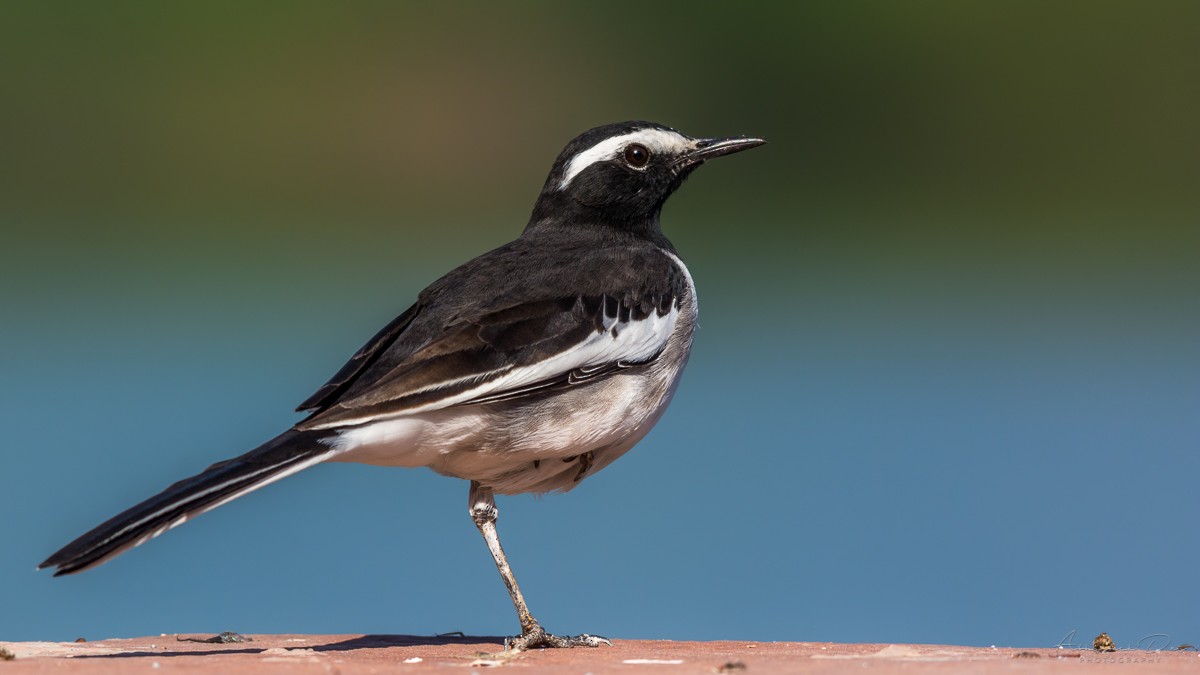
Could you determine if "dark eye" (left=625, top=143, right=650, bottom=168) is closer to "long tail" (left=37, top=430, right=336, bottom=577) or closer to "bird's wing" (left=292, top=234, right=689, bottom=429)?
"bird's wing" (left=292, top=234, right=689, bottom=429)

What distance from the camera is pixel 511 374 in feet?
21.2

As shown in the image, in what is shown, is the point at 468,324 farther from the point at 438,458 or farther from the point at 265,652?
the point at 265,652

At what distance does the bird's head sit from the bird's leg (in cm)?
190

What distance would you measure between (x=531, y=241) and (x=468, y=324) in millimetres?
1404

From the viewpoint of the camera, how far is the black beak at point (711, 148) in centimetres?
848

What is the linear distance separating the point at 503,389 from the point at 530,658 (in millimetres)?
1212

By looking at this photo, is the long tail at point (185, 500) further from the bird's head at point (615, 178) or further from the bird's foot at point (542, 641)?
the bird's head at point (615, 178)

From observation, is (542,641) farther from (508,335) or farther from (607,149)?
(607,149)

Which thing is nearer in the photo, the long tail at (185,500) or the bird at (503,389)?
the long tail at (185,500)

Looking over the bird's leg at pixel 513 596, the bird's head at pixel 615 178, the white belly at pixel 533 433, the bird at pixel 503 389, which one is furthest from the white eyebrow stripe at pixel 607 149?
the bird's leg at pixel 513 596

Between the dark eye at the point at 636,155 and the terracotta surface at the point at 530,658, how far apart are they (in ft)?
9.35

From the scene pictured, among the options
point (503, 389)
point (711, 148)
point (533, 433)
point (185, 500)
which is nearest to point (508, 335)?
point (503, 389)

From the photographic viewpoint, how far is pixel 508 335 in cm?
662

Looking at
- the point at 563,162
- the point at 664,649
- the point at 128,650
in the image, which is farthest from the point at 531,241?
the point at 128,650
